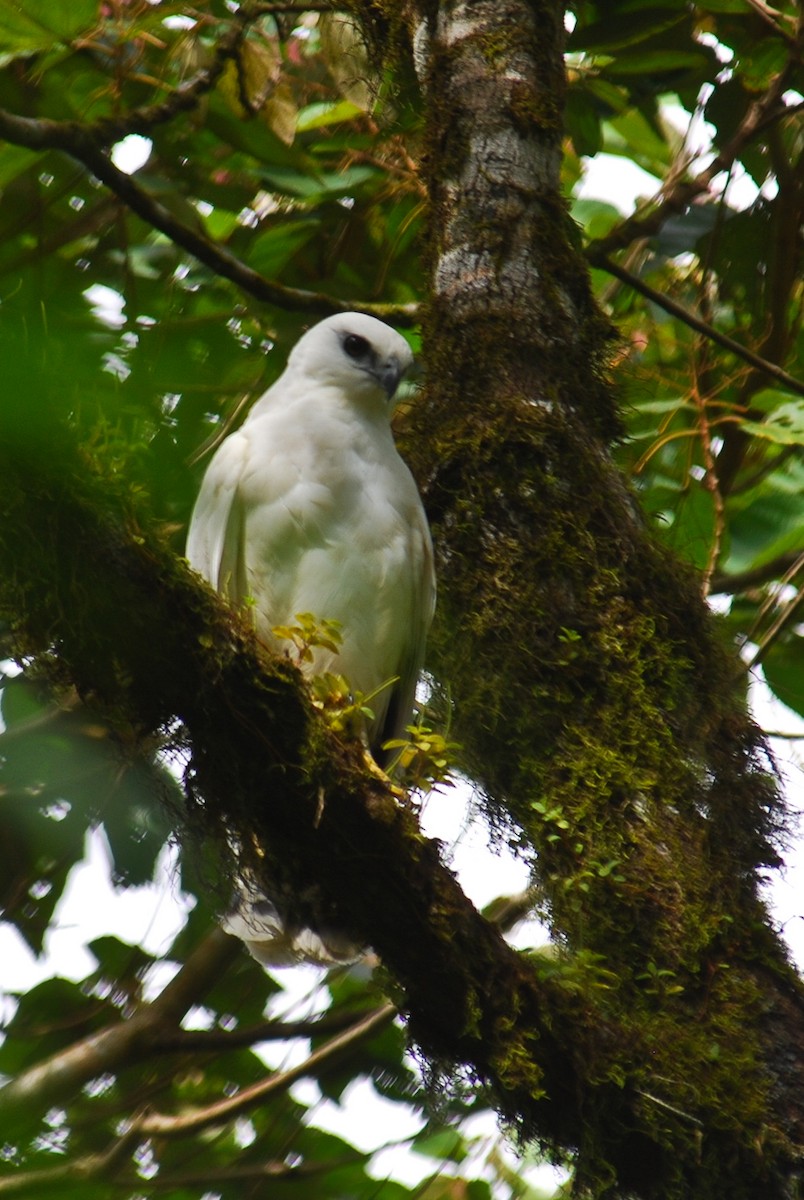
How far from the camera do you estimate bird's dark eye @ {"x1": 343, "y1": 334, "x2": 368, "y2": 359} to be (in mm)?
3793

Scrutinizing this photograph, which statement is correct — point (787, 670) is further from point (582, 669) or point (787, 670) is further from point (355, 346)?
point (355, 346)

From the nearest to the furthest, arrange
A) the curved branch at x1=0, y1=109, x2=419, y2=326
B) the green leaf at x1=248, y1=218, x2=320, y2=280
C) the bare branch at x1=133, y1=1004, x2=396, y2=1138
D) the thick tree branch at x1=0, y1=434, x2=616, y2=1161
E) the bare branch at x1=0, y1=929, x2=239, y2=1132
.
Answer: the thick tree branch at x1=0, y1=434, x2=616, y2=1161, the bare branch at x1=0, y1=929, x2=239, y2=1132, the bare branch at x1=133, y1=1004, x2=396, y2=1138, the curved branch at x1=0, y1=109, x2=419, y2=326, the green leaf at x1=248, y1=218, x2=320, y2=280

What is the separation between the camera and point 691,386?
4.37 metres

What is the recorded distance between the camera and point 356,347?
3.81 m

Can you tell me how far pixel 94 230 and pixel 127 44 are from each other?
64 cm

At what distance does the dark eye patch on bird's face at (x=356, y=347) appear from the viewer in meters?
3.79

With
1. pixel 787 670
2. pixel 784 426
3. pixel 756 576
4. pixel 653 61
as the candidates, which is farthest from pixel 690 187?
pixel 787 670

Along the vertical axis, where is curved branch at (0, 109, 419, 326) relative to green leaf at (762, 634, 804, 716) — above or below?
above

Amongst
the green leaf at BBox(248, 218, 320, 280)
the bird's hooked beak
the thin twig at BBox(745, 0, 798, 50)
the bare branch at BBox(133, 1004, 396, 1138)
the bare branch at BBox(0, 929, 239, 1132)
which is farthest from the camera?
the green leaf at BBox(248, 218, 320, 280)

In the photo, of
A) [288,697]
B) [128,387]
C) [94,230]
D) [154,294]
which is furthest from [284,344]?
[128,387]

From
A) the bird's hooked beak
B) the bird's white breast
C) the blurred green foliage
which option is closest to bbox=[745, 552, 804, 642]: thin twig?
the blurred green foliage

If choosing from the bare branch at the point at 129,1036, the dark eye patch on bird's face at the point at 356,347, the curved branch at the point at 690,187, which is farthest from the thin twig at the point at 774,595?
the bare branch at the point at 129,1036

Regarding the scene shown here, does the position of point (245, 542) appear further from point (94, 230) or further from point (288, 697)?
point (94, 230)

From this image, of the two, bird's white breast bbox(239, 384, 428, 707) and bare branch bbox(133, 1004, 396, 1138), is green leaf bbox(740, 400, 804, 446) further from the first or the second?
bare branch bbox(133, 1004, 396, 1138)
